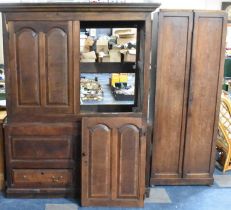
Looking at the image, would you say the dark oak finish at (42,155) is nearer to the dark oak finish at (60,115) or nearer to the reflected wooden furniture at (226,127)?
the dark oak finish at (60,115)

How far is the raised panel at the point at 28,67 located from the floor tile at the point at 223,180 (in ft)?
6.90

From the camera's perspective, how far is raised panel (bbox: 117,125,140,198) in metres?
2.94

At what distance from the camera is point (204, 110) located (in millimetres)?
3336

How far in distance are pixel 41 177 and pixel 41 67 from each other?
A: 1038 millimetres

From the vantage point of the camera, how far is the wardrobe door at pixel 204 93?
316 centimetres

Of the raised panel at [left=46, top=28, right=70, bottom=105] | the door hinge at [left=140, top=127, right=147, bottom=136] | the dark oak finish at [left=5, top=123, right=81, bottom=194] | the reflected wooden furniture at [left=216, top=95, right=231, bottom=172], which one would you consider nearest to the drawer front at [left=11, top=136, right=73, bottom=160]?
the dark oak finish at [left=5, top=123, right=81, bottom=194]

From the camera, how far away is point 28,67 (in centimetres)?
292

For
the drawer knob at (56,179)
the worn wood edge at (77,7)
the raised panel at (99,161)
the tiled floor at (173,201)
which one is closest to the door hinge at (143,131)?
the raised panel at (99,161)

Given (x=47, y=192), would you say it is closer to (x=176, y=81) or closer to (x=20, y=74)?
(x=20, y=74)

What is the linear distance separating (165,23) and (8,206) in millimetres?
2222

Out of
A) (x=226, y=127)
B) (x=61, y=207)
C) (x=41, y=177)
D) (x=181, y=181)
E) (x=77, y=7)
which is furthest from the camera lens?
(x=226, y=127)

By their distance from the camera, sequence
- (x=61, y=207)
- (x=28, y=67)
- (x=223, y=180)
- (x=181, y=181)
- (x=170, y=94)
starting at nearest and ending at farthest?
(x=28, y=67) → (x=61, y=207) → (x=170, y=94) → (x=181, y=181) → (x=223, y=180)

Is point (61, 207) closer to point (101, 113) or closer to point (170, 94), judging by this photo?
point (101, 113)

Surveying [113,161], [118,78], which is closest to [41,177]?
[113,161]
